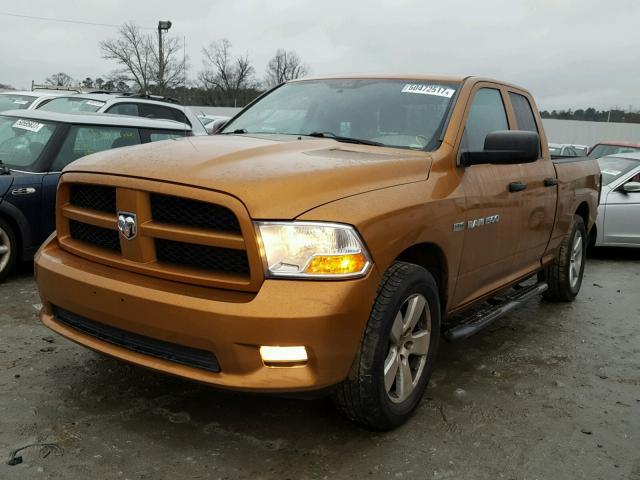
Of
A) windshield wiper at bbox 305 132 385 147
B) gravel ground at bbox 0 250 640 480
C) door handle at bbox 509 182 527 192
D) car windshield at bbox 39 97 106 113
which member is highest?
car windshield at bbox 39 97 106 113

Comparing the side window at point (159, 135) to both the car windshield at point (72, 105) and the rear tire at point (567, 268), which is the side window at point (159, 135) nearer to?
the car windshield at point (72, 105)

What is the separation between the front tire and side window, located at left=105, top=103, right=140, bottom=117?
799 cm

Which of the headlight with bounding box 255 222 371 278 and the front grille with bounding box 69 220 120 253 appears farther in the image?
the front grille with bounding box 69 220 120 253

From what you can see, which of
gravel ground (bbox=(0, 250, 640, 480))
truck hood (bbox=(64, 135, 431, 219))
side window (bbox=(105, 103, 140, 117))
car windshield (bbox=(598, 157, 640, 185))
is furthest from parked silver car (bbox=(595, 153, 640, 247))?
side window (bbox=(105, 103, 140, 117))

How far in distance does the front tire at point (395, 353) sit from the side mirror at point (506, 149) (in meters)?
0.84

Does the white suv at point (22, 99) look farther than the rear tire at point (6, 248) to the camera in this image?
Yes

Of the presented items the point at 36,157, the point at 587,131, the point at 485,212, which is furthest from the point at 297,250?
the point at 587,131

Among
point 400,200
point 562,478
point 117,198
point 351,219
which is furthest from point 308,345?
point 562,478

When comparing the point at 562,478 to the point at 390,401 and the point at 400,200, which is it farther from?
the point at 400,200

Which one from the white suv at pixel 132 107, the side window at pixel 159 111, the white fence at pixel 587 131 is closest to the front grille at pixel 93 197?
the white suv at pixel 132 107

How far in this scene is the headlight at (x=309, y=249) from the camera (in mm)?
2561

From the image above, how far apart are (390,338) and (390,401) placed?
0.32 metres

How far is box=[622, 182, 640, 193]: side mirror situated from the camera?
8.12m

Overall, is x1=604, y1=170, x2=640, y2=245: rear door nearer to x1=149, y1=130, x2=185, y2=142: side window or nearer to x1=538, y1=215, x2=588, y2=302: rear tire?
x1=538, y1=215, x2=588, y2=302: rear tire
